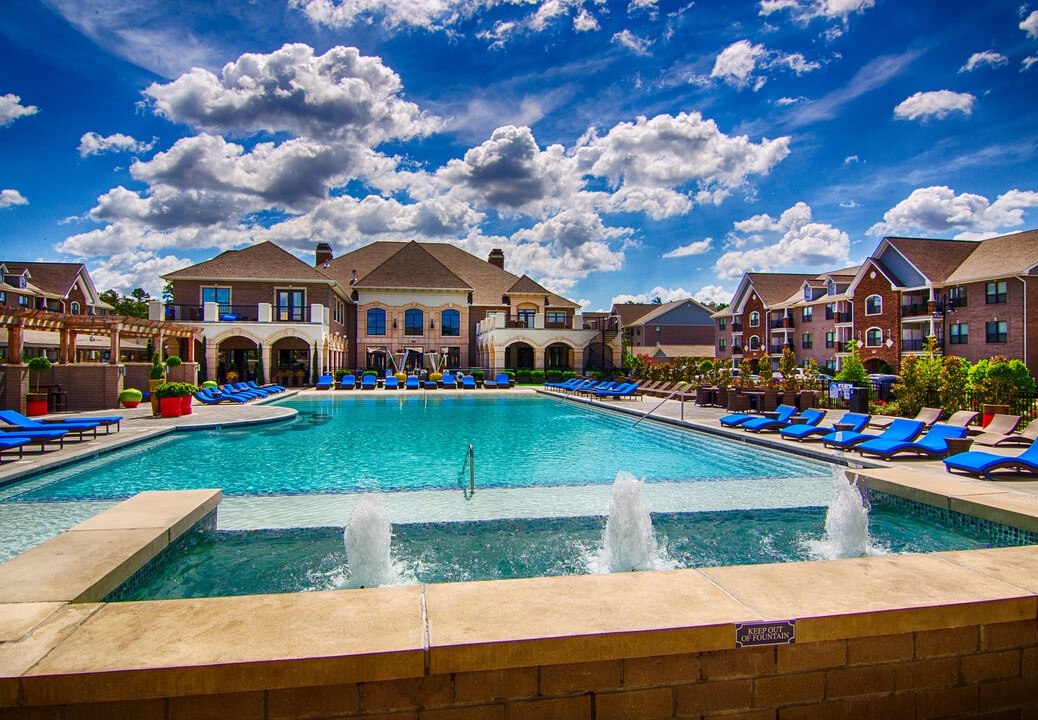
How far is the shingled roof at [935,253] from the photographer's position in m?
35.6

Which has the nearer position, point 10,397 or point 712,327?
point 10,397

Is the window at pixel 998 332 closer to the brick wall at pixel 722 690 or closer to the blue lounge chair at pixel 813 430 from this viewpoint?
the blue lounge chair at pixel 813 430

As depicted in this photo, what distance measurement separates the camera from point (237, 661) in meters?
2.49

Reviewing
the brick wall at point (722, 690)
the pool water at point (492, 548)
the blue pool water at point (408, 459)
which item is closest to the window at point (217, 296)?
the blue pool water at point (408, 459)

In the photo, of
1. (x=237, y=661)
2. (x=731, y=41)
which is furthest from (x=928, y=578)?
(x=731, y=41)

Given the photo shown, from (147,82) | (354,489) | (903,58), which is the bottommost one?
(354,489)

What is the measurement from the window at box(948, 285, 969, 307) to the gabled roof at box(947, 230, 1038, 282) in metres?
0.71

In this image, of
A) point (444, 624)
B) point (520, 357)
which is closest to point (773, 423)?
point (444, 624)

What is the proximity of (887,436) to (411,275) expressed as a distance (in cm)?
3550

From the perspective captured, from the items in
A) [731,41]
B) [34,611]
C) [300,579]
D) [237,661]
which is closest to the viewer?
[237,661]

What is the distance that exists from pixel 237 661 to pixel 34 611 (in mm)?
1586

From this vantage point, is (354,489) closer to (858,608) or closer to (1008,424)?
(858,608)

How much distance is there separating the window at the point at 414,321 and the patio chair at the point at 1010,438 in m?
34.8

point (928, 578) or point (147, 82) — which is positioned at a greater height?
point (147, 82)
